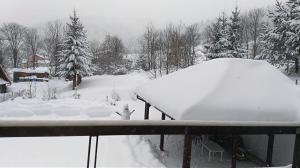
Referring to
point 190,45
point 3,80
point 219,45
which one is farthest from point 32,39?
point 219,45

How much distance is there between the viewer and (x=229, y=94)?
9.43 m

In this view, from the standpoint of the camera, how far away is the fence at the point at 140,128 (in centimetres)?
199

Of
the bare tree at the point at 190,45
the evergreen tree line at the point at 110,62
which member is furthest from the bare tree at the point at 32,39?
the bare tree at the point at 190,45

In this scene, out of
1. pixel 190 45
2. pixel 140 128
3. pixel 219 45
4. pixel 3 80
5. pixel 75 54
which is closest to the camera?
pixel 140 128

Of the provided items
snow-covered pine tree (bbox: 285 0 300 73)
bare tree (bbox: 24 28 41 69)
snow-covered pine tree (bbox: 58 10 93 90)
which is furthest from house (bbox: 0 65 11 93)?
bare tree (bbox: 24 28 41 69)

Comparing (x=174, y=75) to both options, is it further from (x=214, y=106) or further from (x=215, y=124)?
(x=215, y=124)

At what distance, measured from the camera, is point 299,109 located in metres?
9.23

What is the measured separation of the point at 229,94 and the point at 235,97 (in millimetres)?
199

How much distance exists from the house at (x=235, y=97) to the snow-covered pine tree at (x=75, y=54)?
23.5 metres

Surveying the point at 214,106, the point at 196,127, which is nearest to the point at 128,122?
the point at 196,127

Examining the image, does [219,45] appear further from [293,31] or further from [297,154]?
[297,154]

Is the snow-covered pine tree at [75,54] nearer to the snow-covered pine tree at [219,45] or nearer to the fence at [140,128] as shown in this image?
the snow-covered pine tree at [219,45]

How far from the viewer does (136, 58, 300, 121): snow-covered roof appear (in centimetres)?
870

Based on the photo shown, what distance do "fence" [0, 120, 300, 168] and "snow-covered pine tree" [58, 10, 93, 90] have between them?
32565 millimetres
